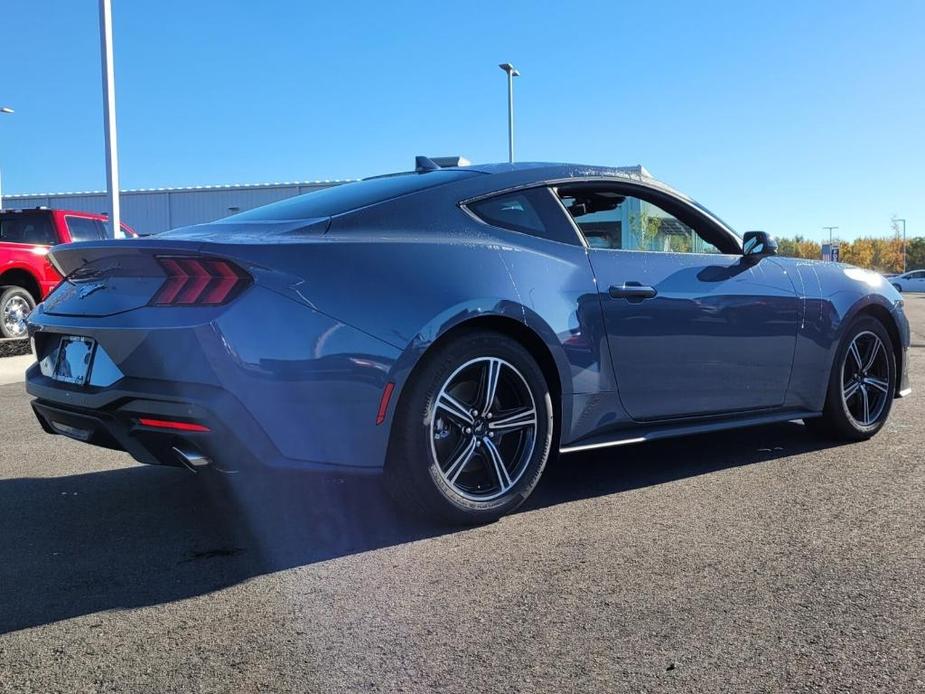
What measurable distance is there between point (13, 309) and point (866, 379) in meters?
10.3

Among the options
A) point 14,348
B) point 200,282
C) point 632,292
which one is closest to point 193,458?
point 200,282

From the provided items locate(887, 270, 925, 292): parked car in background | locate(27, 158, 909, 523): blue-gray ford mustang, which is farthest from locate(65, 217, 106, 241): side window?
locate(887, 270, 925, 292): parked car in background

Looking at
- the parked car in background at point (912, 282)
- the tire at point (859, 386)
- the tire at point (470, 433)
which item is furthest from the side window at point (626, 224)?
the parked car in background at point (912, 282)

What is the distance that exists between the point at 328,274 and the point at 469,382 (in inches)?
30.2

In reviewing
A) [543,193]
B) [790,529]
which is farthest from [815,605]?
[543,193]

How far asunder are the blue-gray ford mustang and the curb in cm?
716

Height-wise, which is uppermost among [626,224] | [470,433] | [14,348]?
[626,224]

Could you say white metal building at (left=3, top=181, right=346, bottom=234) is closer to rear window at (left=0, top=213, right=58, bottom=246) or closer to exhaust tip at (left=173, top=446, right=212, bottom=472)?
rear window at (left=0, top=213, right=58, bottom=246)

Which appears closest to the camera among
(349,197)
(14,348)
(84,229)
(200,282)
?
(200,282)

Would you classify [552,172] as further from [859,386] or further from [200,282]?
[859,386]

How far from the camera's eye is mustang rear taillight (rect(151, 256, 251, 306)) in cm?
282

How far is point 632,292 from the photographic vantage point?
3.73m

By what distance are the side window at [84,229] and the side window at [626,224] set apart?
408 inches

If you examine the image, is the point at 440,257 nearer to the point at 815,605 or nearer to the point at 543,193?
the point at 543,193
